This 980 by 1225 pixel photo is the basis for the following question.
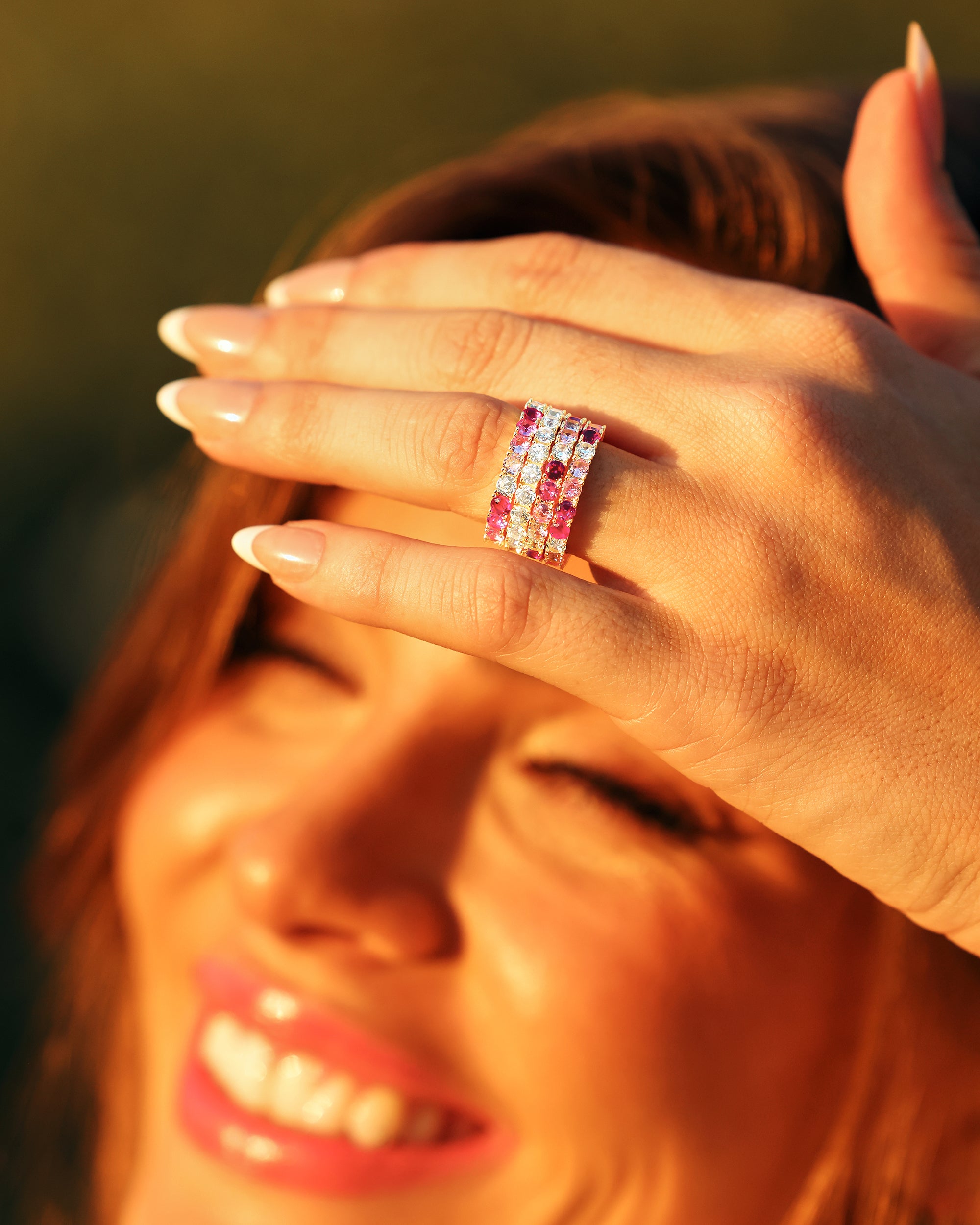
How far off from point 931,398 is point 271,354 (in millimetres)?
798

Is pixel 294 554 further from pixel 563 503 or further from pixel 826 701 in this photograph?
pixel 826 701

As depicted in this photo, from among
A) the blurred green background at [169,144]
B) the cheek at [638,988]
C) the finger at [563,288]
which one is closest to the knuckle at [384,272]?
the finger at [563,288]

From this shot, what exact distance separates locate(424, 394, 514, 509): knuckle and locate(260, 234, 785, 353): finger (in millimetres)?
265

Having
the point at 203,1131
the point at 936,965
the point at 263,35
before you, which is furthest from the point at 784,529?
the point at 263,35

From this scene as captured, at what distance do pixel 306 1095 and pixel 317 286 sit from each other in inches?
46.2

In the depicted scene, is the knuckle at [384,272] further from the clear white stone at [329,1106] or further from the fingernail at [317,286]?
the clear white stone at [329,1106]

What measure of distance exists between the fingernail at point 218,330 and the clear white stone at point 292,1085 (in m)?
1.00

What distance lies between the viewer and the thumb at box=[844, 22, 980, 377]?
1.30 m

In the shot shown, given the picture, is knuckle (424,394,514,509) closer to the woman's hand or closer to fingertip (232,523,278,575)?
the woman's hand

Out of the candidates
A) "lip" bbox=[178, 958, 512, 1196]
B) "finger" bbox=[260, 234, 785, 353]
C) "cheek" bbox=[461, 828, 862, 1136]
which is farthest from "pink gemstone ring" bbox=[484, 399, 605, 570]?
"lip" bbox=[178, 958, 512, 1196]

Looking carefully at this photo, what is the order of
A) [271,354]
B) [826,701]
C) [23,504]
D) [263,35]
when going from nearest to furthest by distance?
[826,701] → [271,354] → [23,504] → [263,35]

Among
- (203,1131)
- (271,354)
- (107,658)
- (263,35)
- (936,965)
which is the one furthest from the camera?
(263,35)

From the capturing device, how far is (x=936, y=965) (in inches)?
58.6

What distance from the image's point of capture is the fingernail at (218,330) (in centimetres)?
133
